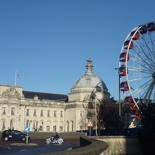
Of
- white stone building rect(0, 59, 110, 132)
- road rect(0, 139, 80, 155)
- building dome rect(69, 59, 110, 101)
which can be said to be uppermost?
building dome rect(69, 59, 110, 101)

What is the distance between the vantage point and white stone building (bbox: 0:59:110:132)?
118438mm

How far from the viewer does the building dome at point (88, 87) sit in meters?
132

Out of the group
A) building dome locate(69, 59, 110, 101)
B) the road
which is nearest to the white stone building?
building dome locate(69, 59, 110, 101)

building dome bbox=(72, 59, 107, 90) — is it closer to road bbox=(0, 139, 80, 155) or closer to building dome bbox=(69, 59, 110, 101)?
building dome bbox=(69, 59, 110, 101)

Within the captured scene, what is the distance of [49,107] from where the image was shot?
132 meters

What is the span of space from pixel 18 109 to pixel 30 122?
7978 mm

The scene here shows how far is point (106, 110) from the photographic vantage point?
10044 centimetres

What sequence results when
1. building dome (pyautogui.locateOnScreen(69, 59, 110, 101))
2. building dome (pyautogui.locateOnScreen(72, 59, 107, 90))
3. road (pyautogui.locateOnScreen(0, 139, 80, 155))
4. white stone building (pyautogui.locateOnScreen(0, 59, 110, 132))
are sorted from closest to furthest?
road (pyautogui.locateOnScreen(0, 139, 80, 155)), white stone building (pyautogui.locateOnScreen(0, 59, 110, 132)), building dome (pyautogui.locateOnScreen(69, 59, 110, 101)), building dome (pyautogui.locateOnScreen(72, 59, 107, 90))

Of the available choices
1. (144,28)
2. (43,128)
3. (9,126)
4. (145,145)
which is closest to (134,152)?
(145,145)

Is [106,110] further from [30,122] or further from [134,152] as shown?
[134,152]

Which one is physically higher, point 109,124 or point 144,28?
→ point 144,28

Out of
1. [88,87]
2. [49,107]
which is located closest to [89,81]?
[88,87]

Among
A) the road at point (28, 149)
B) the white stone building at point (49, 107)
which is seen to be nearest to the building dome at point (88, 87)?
the white stone building at point (49, 107)

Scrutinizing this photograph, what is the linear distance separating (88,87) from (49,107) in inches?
626
